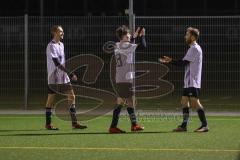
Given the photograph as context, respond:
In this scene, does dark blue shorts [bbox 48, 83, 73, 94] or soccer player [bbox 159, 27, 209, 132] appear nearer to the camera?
soccer player [bbox 159, 27, 209, 132]

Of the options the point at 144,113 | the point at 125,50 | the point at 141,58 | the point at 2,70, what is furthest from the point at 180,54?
the point at 125,50

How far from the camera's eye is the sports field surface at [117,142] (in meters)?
10.4

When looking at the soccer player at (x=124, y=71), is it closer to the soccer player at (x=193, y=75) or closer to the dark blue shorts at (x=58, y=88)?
the soccer player at (x=193, y=75)

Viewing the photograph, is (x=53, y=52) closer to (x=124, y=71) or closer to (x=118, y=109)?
(x=124, y=71)

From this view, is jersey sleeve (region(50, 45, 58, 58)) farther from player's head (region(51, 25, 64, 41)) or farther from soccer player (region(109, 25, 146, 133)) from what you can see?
soccer player (region(109, 25, 146, 133))

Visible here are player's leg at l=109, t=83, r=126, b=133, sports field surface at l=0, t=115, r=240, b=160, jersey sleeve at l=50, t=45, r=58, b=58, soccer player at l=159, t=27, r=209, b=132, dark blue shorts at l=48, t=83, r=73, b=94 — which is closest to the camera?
sports field surface at l=0, t=115, r=240, b=160

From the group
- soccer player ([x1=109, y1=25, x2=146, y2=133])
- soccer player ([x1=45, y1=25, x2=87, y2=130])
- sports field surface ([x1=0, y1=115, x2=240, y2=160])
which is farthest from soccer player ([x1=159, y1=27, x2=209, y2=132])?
soccer player ([x1=45, y1=25, x2=87, y2=130])

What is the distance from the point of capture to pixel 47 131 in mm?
13586

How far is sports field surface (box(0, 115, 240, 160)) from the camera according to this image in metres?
10.4

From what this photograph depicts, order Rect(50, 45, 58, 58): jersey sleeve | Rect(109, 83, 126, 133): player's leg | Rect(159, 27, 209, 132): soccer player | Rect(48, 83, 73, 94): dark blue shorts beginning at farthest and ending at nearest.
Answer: Rect(48, 83, 73, 94): dark blue shorts, Rect(50, 45, 58, 58): jersey sleeve, Rect(159, 27, 209, 132): soccer player, Rect(109, 83, 126, 133): player's leg

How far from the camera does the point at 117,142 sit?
11852 mm

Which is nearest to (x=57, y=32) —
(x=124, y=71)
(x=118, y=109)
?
(x=124, y=71)

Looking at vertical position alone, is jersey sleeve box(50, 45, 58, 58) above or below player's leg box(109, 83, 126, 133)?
above

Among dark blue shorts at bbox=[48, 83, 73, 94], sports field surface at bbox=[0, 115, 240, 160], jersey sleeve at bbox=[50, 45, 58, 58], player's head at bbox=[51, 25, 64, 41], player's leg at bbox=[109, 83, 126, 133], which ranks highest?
player's head at bbox=[51, 25, 64, 41]
